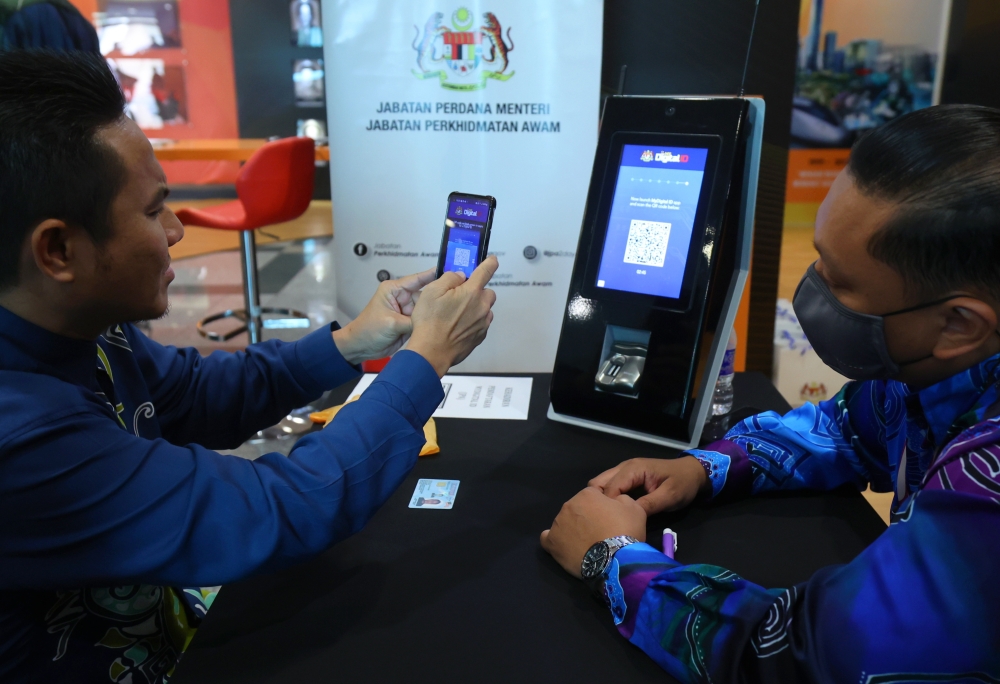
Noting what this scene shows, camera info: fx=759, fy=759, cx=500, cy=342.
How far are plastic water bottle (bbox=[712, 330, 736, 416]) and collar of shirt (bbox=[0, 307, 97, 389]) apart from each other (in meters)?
0.99

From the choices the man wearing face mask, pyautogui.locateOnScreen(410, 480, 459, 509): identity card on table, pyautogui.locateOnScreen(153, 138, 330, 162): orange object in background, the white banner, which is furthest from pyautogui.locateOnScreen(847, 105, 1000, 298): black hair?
pyautogui.locateOnScreen(153, 138, 330, 162): orange object in background

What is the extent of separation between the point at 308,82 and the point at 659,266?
6.02 m

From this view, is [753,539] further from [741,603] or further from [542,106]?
[542,106]

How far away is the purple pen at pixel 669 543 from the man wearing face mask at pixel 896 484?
5 cm

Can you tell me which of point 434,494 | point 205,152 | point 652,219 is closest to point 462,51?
point 652,219

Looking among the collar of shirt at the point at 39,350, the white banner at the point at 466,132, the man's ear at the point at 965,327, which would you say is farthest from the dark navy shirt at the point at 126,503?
the white banner at the point at 466,132

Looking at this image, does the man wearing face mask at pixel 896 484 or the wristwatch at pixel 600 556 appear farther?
the wristwatch at pixel 600 556

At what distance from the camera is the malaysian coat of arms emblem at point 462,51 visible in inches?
91.5

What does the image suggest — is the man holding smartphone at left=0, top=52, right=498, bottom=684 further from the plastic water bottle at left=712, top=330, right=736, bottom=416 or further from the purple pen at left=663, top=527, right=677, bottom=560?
the plastic water bottle at left=712, top=330, right=736, bottom=416

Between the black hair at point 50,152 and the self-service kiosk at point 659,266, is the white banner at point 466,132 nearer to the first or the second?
the self-service kiosk at point 659,266

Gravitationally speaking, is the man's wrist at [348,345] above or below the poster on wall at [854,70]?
below

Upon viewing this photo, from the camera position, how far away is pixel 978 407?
0.77m

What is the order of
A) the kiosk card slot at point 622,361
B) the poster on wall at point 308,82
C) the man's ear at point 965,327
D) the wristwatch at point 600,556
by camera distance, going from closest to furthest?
the man's ear at point 965,327, the wristwatch at point 600,556, the kiosk card slot at point 622,361, the poster on wall at point 308,82

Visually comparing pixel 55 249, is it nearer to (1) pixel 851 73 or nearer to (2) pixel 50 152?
(2) pixel 50 152
